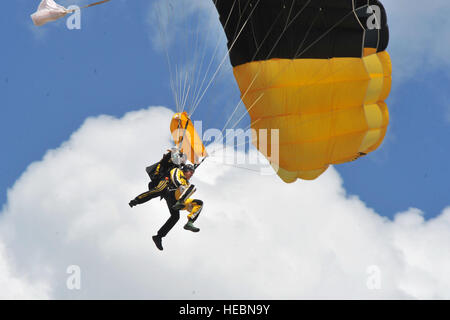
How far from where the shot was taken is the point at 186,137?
11.8 m

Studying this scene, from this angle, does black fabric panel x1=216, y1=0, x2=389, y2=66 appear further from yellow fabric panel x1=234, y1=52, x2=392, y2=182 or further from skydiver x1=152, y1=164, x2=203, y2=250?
skydiver x1=152, y1=164, x2=203, y2=250

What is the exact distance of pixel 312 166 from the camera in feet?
42.8

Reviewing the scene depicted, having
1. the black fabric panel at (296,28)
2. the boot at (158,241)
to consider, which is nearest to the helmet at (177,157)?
the boot at (158,241)

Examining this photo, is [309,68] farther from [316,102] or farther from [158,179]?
[158,179]

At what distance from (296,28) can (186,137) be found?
8.17 feet

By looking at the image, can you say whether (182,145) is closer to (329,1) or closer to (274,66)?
(274,66)

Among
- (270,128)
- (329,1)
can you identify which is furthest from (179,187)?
(329,1)

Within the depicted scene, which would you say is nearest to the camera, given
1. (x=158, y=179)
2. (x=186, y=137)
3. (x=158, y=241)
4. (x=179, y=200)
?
(x=179, y=200)

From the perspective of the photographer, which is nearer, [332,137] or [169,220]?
[169,220]

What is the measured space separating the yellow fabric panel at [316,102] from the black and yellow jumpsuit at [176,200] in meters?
2.04

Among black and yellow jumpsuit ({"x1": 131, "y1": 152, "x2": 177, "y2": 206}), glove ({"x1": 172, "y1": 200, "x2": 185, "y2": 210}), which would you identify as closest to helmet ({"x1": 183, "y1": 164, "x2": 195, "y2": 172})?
black and yellow jumpsuit ({"x1": 131, "y1": 152, "x2": 177, "y2": 206})

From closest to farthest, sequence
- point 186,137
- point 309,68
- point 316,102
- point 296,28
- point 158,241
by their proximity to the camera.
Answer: point 158,241
point 186,137
point 296,28
point 309,68
point 316,102

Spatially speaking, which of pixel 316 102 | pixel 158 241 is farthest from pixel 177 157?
pixel 316 102

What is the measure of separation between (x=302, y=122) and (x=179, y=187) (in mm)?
2606
